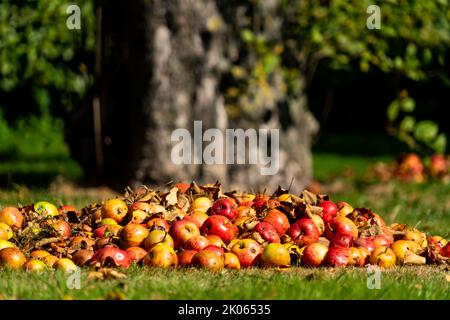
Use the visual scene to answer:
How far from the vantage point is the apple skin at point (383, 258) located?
4930mm

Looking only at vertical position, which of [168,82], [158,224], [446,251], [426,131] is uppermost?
[168,82]

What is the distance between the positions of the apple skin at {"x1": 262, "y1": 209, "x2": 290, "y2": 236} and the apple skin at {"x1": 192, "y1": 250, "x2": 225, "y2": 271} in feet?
1.81

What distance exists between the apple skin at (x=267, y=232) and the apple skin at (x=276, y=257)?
175mm

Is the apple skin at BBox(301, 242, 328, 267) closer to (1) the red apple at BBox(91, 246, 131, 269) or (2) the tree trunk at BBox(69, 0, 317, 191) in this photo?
(1) the red apple at BBox(91, 246, 131, 269)

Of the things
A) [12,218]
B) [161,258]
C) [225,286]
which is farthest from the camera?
[12,218]

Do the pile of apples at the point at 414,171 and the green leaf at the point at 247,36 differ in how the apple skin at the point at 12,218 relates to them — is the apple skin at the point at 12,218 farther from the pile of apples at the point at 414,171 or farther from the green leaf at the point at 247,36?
the pile of apples at the point at 414,171

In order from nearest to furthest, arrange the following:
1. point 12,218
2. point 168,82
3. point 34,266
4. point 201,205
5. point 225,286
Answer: point 225,286 → point 34,266 → point 12,218 → point 201,205 → point 168,82

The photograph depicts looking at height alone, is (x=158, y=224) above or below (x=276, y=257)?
above

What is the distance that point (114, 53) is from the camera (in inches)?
357

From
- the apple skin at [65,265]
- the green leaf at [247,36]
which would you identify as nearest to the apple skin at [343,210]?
the apple skin at [65,265]

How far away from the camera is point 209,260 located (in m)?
4.65

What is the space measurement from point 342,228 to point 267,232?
0.51m

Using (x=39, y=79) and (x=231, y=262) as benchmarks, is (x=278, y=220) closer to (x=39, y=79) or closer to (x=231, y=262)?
(x=231, y=262)

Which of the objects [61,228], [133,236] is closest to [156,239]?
[133,236]
